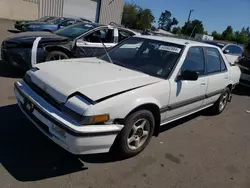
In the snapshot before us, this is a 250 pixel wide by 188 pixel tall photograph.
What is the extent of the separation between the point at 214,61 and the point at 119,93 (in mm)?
2727

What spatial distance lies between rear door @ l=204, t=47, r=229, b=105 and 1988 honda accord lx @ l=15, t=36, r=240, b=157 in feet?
0.09

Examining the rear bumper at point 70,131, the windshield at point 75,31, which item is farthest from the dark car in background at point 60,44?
the rear bumper at point 70,131

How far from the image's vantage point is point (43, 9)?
26.7 metres

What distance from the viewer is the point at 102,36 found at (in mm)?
6906

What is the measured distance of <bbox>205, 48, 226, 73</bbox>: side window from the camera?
4.54 metres

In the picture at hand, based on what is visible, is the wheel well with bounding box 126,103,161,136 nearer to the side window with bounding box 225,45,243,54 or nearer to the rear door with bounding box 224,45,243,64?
the rear door with bounding box 224,45,243,64

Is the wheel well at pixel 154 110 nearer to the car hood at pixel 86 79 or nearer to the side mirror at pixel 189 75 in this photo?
the car hood at pixel 86 79

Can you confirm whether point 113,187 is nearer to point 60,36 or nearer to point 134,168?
point 134,168

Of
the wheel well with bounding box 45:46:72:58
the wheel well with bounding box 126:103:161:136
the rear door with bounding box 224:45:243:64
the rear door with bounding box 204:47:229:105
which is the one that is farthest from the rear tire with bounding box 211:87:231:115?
the rear door with bounding box 224:45:243:64

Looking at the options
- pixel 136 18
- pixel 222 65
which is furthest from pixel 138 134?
pixel 136 18

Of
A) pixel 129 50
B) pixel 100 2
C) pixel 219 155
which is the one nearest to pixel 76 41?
pixel 129 50

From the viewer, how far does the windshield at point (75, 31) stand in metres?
6.44

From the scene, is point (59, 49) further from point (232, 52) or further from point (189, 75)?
point (232, 52)

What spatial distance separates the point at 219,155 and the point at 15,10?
2699 centimetres
